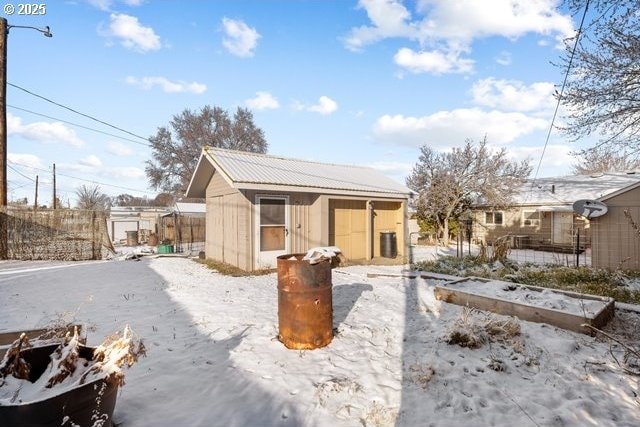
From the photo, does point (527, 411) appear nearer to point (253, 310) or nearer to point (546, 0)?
point (253, 310)

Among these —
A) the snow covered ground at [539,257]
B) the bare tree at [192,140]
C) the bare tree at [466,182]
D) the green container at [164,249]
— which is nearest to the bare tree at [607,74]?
the snow covered ground at [539,257]

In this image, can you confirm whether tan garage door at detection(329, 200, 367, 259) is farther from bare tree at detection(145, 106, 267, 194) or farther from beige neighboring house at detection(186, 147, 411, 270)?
bare tree at detection(145, 106, 267, 194)

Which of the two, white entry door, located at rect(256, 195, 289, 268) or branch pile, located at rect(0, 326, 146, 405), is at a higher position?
white entry door, located at rect(256, 195, 289, 268)

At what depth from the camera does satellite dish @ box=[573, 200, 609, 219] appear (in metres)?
9.70

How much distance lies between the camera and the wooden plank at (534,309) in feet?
14.8

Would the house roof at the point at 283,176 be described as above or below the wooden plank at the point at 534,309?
above

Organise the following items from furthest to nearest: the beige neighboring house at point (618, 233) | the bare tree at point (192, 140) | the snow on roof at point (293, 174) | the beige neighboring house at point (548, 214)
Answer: the bare tree at point (192, 140), the beige neighboring house at point (548, 214), the snow on roof at point (293, 174), the beige neighboring house at point (618, 233)

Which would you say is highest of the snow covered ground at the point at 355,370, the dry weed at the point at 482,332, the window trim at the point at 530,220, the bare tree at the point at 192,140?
the bare tree at the point at 192,140

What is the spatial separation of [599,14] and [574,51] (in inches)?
37.2

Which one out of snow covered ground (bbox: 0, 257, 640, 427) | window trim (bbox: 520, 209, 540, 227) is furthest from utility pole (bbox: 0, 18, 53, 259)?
window trim (bbox: 520, 209, 540, 227)

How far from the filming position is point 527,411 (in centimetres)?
281

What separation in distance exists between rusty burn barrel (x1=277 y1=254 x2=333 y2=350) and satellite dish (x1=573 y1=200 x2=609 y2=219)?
9.58 m

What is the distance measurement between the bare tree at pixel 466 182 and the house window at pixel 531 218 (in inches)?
52.0

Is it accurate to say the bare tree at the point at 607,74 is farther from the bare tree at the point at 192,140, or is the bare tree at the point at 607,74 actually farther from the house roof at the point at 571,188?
the bare tree at the point at 192,140
